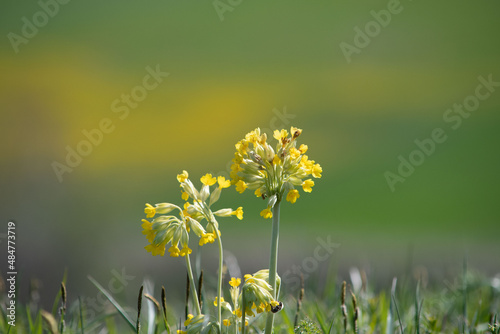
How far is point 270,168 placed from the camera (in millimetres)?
1442

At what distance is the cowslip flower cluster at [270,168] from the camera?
1425 mm

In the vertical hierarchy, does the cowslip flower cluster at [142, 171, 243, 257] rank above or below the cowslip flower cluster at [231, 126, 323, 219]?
below

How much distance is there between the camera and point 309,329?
1545mm

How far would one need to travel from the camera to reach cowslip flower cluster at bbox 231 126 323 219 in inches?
56.1

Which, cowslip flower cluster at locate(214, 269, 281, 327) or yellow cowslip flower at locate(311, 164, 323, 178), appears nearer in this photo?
cowslip flower cluster at locate(214, 269, 281, 327)

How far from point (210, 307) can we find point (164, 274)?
10.1 ft

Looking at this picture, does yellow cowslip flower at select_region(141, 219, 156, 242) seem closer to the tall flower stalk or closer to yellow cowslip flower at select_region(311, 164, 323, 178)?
the tall flower stalk

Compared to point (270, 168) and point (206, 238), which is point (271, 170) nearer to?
point (270, 168)

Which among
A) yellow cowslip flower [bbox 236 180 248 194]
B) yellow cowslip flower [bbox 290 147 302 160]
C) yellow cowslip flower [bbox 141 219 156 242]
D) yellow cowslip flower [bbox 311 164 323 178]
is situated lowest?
yellow cowslip flower [bbox 141 219 156 242]

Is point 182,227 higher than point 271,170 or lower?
lower

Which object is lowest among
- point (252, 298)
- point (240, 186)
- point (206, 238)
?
point (252, 298)

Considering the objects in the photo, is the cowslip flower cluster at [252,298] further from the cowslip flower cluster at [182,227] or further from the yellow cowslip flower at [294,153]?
the yellow cowslip flower at [294,153]

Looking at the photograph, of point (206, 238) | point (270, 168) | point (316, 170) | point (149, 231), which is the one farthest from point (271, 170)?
point (149, 231)

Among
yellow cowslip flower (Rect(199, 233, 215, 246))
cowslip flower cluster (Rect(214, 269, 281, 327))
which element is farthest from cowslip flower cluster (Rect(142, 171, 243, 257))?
cowslip flower cluster (Rect(214, 269, 281, 327))
